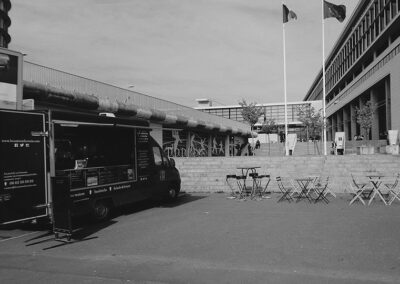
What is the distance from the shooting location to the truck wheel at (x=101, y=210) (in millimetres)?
10570

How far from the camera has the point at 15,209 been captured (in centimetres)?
838

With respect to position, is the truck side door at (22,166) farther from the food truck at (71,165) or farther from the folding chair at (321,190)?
the folding chair at (321,190)

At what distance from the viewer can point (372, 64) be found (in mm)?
50438

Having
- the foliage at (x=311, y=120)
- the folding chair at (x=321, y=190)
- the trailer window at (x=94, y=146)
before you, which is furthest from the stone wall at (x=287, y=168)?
the foliage at (x=311, y=120)

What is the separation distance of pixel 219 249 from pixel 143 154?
18.4 ft

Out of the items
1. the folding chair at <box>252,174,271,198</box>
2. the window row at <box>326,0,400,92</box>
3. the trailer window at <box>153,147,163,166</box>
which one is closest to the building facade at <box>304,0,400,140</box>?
the window row at <box>326,0,400,92</box>

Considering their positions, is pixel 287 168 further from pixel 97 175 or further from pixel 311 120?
pixel 311 120

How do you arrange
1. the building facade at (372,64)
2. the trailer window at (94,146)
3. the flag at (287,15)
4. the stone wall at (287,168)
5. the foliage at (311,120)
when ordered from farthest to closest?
the foliage at (311,120) < the building facade at (372,64) < the flag at (287,15) < the stone wall at (287,168) < the trailer window at (94,146)

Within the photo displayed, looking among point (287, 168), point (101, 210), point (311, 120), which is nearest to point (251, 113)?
point (311, 120)

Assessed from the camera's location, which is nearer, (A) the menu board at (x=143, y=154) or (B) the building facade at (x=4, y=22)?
(A) the menu board at (x=143, y=154)

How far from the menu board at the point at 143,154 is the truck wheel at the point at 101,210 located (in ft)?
4.95

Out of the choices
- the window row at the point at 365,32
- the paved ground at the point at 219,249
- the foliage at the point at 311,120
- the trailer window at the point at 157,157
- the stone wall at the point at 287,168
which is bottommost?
the paved ground at the point at 219,249

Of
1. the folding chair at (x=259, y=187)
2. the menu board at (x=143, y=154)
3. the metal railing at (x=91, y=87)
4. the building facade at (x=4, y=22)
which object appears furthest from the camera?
the building facade at (x=4, y=22)

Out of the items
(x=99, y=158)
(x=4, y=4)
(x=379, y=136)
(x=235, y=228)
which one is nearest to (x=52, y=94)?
(x=99, y=158)
